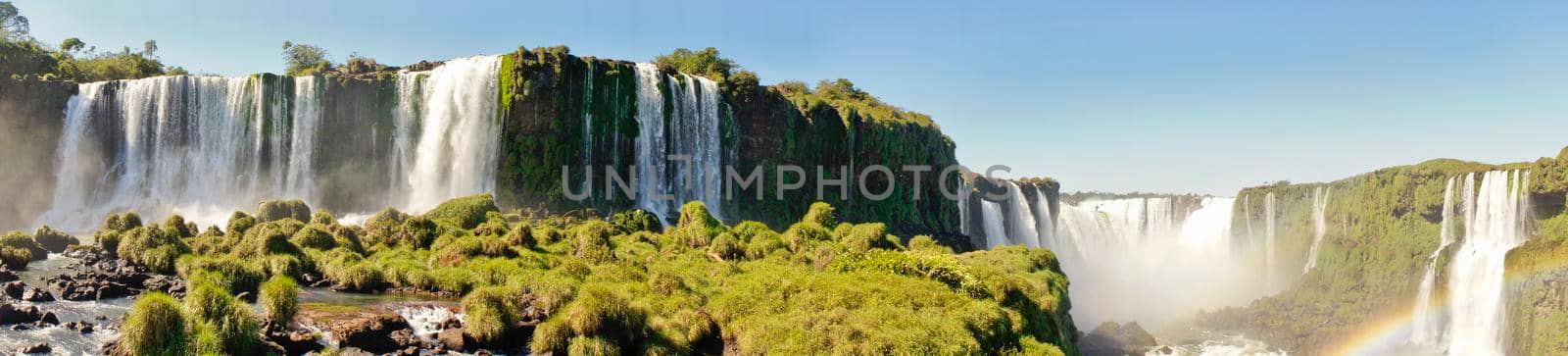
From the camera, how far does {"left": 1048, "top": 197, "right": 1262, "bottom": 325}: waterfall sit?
66.2 metres

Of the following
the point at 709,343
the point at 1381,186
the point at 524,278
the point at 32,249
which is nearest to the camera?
the point at 709,343

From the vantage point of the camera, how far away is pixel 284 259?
20953mm

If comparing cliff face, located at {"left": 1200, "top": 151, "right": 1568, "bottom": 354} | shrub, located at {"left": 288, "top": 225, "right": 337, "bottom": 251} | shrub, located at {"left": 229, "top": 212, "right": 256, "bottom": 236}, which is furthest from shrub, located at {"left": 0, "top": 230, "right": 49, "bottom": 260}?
cliff face, located at {"left": 1200, "top": 151, "right": 1568, "bottom": 354}

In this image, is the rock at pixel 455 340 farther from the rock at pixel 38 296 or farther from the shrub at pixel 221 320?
the rock at pixel 38 296

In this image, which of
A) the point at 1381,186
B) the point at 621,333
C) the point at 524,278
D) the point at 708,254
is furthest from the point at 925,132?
the point at 621,333

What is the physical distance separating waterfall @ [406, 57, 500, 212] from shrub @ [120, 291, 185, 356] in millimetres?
31434

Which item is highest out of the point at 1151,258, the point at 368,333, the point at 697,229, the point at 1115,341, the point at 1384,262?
the point at 697,229

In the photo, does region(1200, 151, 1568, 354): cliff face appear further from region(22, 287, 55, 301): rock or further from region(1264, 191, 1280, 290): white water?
region(22, 287, 55, 301): rock

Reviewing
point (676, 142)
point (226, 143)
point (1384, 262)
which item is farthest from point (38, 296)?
point (1384, 262)

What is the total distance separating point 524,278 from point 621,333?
7.02m

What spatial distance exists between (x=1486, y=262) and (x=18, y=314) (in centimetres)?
6138

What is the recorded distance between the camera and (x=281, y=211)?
31859 millimetres

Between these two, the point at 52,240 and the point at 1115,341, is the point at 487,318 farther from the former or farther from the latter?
the point at 1115,341

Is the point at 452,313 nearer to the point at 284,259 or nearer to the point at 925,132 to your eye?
the point at 284,259
